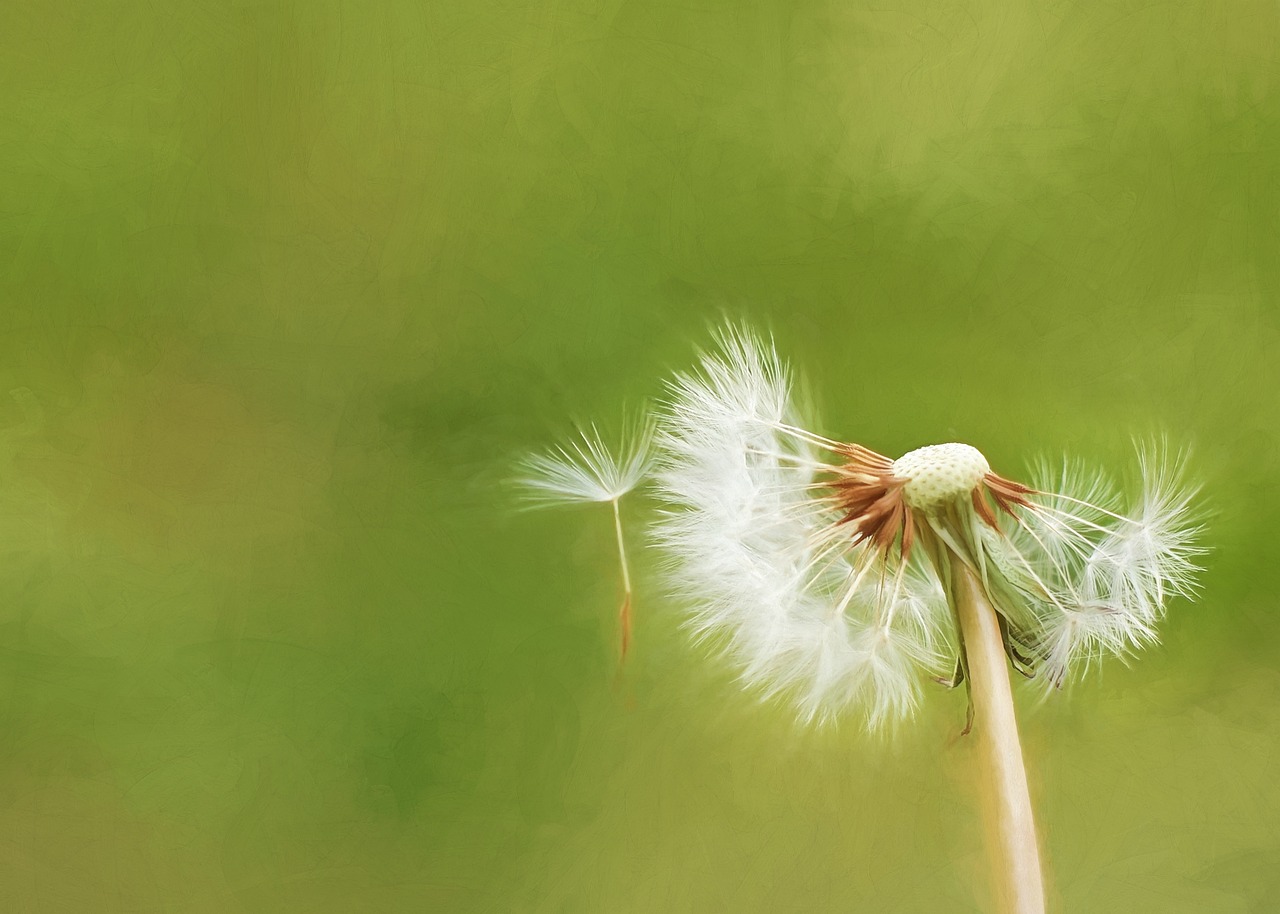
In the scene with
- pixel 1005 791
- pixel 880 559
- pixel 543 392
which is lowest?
pixel 1005 791

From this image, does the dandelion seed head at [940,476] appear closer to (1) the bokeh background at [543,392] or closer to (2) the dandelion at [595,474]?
(1) the bokeh background at [543,392]

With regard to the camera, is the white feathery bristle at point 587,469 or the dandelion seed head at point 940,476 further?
→ the white feathery bristle at point 587,469

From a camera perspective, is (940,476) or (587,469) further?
(587,469)

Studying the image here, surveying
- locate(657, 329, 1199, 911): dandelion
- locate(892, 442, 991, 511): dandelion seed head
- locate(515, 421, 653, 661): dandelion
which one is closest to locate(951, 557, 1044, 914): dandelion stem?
locate(657, 329, 1199, 911): dandelion

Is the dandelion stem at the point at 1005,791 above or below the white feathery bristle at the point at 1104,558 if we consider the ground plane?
below

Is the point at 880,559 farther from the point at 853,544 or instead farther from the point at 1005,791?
the point at 1005,791

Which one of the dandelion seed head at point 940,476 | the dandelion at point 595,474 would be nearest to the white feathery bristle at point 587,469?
the dandelion at point 595,474

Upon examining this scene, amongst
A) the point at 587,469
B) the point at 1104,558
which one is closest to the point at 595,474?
the point at 587,469
